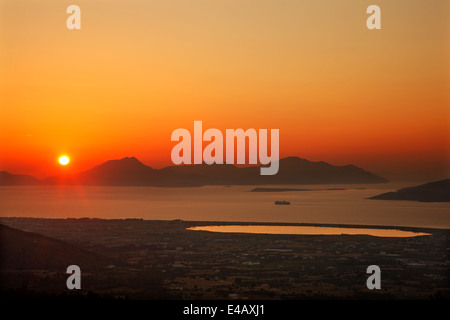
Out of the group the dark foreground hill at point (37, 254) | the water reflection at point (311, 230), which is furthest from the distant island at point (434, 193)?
the dark foreground hill at point (37, 254)

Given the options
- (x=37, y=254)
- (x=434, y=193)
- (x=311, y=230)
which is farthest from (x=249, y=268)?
(x=434, y=193)

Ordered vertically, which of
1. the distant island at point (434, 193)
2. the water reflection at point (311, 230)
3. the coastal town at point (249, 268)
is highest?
the distant island at point (434, 193)

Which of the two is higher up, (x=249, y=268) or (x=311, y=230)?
(x=311, y=230)

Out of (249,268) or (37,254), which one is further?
(249,268)

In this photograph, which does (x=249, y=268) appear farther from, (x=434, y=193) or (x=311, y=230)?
(x=434, y=193)

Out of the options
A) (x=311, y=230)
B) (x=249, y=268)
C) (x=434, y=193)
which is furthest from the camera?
(x=434, y=193)

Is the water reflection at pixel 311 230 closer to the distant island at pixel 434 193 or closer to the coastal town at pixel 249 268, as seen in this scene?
the coastal town at pixel 249 268

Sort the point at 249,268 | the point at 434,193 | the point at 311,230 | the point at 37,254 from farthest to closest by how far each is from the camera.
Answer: the point at 434,193 → the point at 311,230 → the point at 249,268 → the point at 37,254

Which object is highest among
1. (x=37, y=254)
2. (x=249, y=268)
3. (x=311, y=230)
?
(x=311, y=230)

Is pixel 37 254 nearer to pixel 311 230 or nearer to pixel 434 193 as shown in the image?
pixel 311 230
